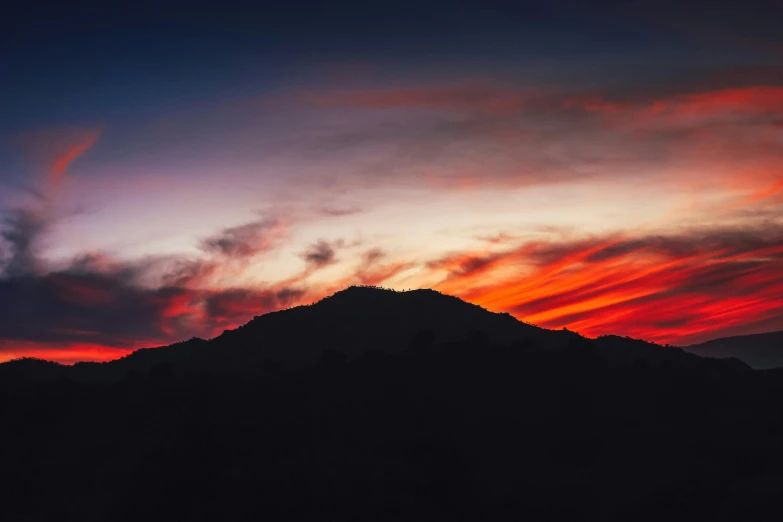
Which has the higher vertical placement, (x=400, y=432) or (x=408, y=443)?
(x=400, y=432)

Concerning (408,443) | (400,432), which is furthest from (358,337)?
(408,443)

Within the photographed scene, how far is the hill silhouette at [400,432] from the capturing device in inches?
1790

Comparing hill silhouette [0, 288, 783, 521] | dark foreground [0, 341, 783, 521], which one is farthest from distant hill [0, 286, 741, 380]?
dark foreground [0, 341, 783, 521]

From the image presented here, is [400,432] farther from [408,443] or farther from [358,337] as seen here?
[358,337]

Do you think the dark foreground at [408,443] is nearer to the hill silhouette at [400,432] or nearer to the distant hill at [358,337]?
the hill silhouette at [400,432]

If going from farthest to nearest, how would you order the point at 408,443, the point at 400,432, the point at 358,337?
the point at 358,337
the point at 400,432
the point at 408,443

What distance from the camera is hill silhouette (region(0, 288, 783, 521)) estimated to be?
4547 cm

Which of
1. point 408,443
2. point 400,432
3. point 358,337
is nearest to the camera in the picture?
point 408,443

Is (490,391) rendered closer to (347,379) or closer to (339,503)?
(347,379)

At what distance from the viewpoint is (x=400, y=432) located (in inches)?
2105

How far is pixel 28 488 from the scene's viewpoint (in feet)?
175

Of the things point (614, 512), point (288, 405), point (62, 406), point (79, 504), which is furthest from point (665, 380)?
point (62, 406)

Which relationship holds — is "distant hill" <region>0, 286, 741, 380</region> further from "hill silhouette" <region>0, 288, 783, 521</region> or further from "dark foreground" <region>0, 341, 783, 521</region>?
"dark foreground" <region>0, 341, 783, 521</region>

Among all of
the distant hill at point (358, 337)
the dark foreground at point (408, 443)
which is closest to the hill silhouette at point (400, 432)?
the dark foreground at point (408, 443)
